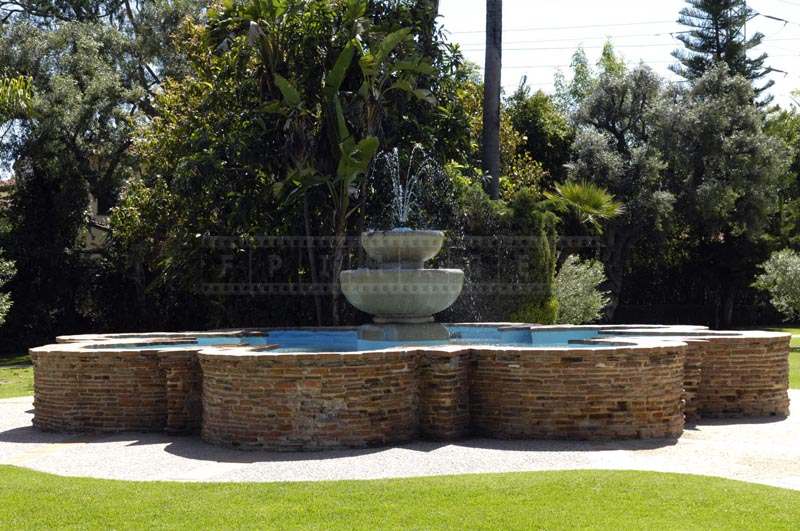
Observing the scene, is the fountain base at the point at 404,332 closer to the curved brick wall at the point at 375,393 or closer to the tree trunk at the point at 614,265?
the curved brick wall at the point at 375,393

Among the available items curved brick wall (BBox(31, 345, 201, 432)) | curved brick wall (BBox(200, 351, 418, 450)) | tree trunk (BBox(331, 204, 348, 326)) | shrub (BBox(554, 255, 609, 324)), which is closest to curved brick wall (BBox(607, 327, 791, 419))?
curved brick wall (BBox(200, 351, 418, 450))

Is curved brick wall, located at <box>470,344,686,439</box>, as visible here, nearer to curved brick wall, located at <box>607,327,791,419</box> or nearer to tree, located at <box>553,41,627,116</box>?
curved brick wall, located at <box>607,327,791,419</box>

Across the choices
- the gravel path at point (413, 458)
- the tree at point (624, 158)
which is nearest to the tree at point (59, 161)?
the tree at point (624, 158)

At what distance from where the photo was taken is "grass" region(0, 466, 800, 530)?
244 inches

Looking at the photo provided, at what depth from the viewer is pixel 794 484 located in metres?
7.43

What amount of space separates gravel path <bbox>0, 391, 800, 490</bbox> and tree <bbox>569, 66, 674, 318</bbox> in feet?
70.2

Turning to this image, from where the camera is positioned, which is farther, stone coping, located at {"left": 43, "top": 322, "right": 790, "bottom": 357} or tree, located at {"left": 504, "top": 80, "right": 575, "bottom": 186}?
tree, located at {"left": 504, "top": 80, "right": 575, "bottom": 186}

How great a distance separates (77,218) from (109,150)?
87.9 inches

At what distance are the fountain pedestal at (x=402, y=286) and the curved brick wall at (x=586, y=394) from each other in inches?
88.4

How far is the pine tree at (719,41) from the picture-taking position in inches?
1496

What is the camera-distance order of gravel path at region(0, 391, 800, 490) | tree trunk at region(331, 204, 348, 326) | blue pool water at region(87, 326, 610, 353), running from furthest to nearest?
tree trunk at region(331, 204, 348, 326) < blue pool water at region(87, 326, 610, 353) < gravel path at region(0, 391, 800, 490)

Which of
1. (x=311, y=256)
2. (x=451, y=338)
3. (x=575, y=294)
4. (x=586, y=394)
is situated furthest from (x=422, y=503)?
(x=575, y=294)

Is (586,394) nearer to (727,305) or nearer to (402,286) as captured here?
(402,286)

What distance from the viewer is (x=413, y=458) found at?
28.2ft
